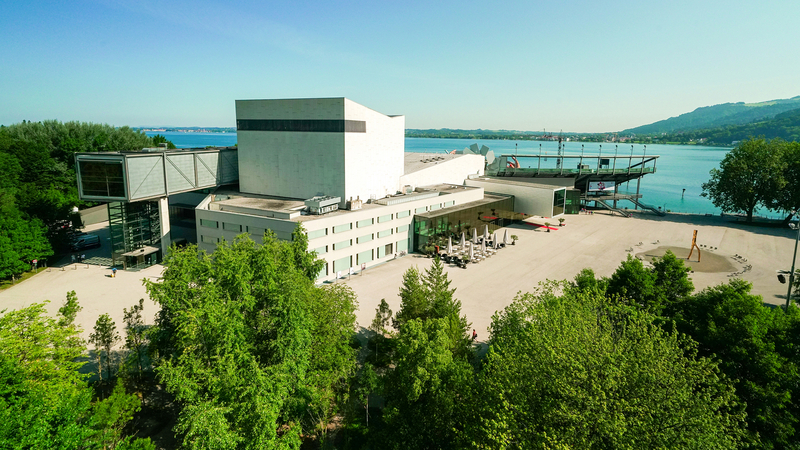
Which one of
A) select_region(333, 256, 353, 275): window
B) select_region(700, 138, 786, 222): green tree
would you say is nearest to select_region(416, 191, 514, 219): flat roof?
select_region(333, 256, 353, 275): window

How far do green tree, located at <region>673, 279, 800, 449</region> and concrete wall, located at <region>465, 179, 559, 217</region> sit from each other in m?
41.2

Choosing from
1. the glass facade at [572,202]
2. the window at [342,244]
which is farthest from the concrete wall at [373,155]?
the glass facade at [572,202]

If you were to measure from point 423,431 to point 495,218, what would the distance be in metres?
46.2

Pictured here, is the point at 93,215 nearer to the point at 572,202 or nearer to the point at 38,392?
the point at 38,392

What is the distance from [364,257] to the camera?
43.5 m

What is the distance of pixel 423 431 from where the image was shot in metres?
15.4

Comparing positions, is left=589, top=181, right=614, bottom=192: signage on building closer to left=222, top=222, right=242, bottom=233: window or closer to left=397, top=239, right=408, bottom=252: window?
left=397, top=239, right=408, bottom=252: window

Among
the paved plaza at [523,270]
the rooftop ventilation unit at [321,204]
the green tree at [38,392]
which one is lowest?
the paved plaza at [523,270]

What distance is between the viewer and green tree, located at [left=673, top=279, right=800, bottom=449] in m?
16.3

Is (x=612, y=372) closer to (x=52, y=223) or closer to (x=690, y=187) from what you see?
(x=52, y=223)

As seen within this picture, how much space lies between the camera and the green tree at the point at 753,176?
6438 cm

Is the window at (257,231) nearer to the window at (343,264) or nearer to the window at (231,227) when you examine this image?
the window at (231,227)

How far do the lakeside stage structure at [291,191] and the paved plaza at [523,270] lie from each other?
3485 mm

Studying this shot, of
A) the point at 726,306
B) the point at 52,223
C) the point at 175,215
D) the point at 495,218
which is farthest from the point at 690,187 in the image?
the point at 52,223
